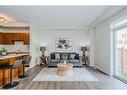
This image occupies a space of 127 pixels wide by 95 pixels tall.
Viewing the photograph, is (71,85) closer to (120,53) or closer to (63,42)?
(120,53)

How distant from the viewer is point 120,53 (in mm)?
5691

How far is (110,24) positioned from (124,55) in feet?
5.02

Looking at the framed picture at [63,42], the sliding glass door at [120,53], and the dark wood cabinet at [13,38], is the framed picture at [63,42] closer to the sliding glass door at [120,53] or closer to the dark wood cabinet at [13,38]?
the dark wood cabinet at [13,38]

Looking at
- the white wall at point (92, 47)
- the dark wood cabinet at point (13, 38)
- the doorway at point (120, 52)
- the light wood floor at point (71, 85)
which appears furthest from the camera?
the dark wood cabinet at point (13, 38)

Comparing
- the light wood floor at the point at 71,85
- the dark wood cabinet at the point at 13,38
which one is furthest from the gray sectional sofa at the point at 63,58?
the light wood floor at the point at 71,85

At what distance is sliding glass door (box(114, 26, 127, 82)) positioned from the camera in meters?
5.30

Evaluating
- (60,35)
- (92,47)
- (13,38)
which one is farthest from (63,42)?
(13,38)

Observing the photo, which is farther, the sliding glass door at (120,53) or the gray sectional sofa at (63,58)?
the gray sectional sofa at (63,58)

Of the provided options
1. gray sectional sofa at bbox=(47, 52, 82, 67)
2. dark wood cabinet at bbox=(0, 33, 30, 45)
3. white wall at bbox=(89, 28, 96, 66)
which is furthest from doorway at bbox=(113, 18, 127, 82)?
dark wood cabinet at bbox=(0, 33, 30, 45)

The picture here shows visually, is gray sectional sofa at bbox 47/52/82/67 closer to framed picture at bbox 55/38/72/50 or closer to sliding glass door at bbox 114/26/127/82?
framed picture at bbox 55/38/72/50

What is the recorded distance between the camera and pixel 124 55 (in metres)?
5.37

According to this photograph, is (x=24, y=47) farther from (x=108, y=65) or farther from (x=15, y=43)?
(x=108, y=65)

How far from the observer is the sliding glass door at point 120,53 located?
530cm
